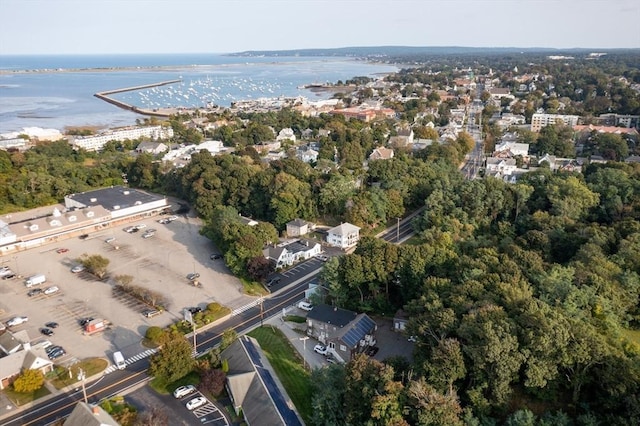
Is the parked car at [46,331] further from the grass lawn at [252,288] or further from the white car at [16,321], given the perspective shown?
the grass lawn at [252,288]

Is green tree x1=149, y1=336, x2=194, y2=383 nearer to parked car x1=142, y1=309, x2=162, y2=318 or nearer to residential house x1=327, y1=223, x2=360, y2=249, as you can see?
parked car x1=142, y1=309, x2=162, y2=318

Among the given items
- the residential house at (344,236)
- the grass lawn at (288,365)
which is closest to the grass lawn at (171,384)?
the grass lawn at (288,365)

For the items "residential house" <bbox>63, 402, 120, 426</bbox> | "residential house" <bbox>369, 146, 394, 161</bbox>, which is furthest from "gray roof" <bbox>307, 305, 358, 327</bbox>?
"residential house" <bbox>369, 146, 394, 161</bbox>

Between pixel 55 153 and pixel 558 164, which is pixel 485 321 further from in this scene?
pixel 55 153

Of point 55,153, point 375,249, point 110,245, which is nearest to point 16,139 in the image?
point 55,153

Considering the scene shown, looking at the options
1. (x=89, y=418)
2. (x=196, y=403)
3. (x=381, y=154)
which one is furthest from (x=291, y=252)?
(x=381, y=154)

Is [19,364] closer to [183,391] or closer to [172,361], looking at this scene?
[172,361]
